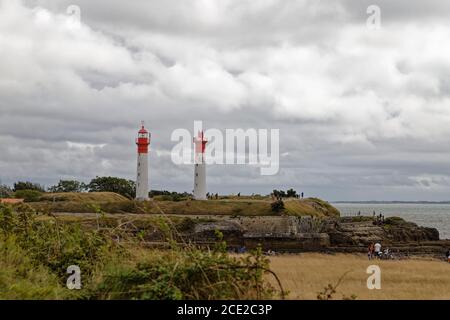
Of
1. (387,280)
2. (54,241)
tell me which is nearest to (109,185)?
(387,280)

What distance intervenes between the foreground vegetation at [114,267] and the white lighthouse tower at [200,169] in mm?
58623

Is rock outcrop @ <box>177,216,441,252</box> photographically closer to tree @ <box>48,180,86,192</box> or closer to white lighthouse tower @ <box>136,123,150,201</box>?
white lighthouse tower @ <box>136,123,150,201</box>

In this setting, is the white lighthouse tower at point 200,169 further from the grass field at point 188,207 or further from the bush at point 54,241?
the bush at point 54,241

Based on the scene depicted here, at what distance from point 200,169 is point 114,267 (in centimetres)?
6231

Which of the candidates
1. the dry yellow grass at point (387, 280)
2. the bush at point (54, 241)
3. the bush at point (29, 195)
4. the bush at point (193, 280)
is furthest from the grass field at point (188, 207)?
the bush at point (193, 280)

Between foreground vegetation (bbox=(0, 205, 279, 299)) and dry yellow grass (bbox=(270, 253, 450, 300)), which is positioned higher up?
foreground vegetation (bbox=(0, 205, 279, 299))

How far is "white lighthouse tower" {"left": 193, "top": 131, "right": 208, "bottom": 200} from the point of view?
7194 cm

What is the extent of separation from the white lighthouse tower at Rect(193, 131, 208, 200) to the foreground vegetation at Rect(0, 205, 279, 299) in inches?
2308

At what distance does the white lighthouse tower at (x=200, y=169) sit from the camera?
71.9 meters

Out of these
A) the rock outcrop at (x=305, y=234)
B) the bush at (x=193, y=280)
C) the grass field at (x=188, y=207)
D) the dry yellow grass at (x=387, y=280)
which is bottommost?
the dry yellow grass at (x=387, y=280)

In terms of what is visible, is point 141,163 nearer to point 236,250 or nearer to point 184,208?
point 184,208

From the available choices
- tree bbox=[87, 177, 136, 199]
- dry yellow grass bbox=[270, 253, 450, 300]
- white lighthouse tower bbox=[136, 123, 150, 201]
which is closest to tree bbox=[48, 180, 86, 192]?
tree bbox=[87, 177, 136, 199]
